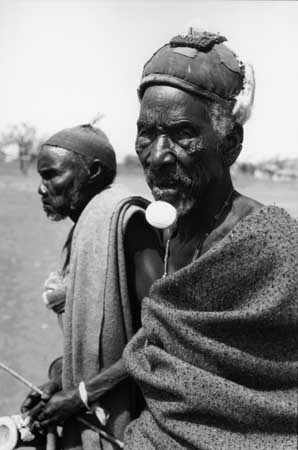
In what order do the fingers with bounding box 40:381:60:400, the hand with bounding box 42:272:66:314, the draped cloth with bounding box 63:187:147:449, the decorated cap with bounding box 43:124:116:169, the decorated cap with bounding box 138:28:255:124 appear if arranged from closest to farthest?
the decorated cap with bounding box 138:28:255:124 < the draped cloth with bounding box 63:187:147:449 < the fingers with bounding box 40:381:60:400 < the hand with bounding box 42:272:66:314 < the decorated cap with bounding box 43:124:116:169

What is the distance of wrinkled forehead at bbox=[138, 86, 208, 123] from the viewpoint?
161 centimetres

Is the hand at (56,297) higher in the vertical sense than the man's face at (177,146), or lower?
lower

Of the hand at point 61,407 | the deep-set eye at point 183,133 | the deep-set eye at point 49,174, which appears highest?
the deep-set eye at point 183,133

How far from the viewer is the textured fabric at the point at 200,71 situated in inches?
63.2

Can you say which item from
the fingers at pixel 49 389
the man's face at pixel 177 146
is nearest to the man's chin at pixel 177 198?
the man's face at pixel 177 146

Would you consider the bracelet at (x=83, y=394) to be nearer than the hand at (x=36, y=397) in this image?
Yes

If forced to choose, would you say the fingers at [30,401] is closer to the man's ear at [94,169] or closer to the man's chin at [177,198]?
the man's ear at [94,169]

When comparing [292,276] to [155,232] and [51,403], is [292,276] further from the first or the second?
[51,403]

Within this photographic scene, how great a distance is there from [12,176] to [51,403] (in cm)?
2097

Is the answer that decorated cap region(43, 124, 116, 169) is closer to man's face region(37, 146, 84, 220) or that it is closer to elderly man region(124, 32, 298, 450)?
man's face region(37, 146, 84, 220)

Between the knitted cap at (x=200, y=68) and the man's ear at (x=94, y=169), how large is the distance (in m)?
0.78

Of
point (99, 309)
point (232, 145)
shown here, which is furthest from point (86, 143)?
point (232, 145)

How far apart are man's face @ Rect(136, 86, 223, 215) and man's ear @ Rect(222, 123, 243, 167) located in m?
0.04

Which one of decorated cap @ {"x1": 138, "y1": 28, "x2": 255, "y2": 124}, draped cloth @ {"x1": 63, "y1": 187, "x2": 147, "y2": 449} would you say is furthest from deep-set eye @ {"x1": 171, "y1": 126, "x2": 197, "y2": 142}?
draped cloth @ {"x1": 63, "y1": 187, "x2": 147, "y2": 449}
